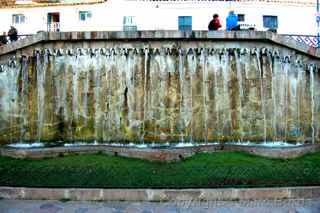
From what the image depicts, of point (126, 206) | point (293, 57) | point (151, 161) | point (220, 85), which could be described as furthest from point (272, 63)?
point (126, 206)

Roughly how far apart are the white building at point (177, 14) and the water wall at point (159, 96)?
1064cm

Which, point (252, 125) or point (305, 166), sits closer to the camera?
point (305, 166)

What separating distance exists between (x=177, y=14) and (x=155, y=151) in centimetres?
1455

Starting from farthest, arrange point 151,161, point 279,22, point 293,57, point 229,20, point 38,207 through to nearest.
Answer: point 279,22, point 229,20, point 293,57, point 151,161, point 38,207

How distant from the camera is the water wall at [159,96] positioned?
13.2 m

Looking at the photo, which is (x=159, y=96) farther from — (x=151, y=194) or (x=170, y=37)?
(x=151, y=194)

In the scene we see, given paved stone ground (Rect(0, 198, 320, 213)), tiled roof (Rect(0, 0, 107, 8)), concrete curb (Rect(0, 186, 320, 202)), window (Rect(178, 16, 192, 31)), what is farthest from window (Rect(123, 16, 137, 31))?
paved stone ground (Rect(0, 198, 320, 213))

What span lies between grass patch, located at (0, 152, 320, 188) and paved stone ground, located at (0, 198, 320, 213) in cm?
58

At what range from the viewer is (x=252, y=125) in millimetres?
13258

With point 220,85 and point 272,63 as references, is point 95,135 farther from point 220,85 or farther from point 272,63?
point 272,63

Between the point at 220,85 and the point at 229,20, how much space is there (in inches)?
117

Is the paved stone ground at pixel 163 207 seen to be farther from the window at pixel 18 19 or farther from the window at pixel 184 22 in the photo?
the window at pixel 18 19

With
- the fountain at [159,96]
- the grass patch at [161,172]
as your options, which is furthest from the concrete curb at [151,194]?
the fountain at [159,96]

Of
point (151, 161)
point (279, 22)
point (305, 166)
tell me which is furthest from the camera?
point (279, 22)
